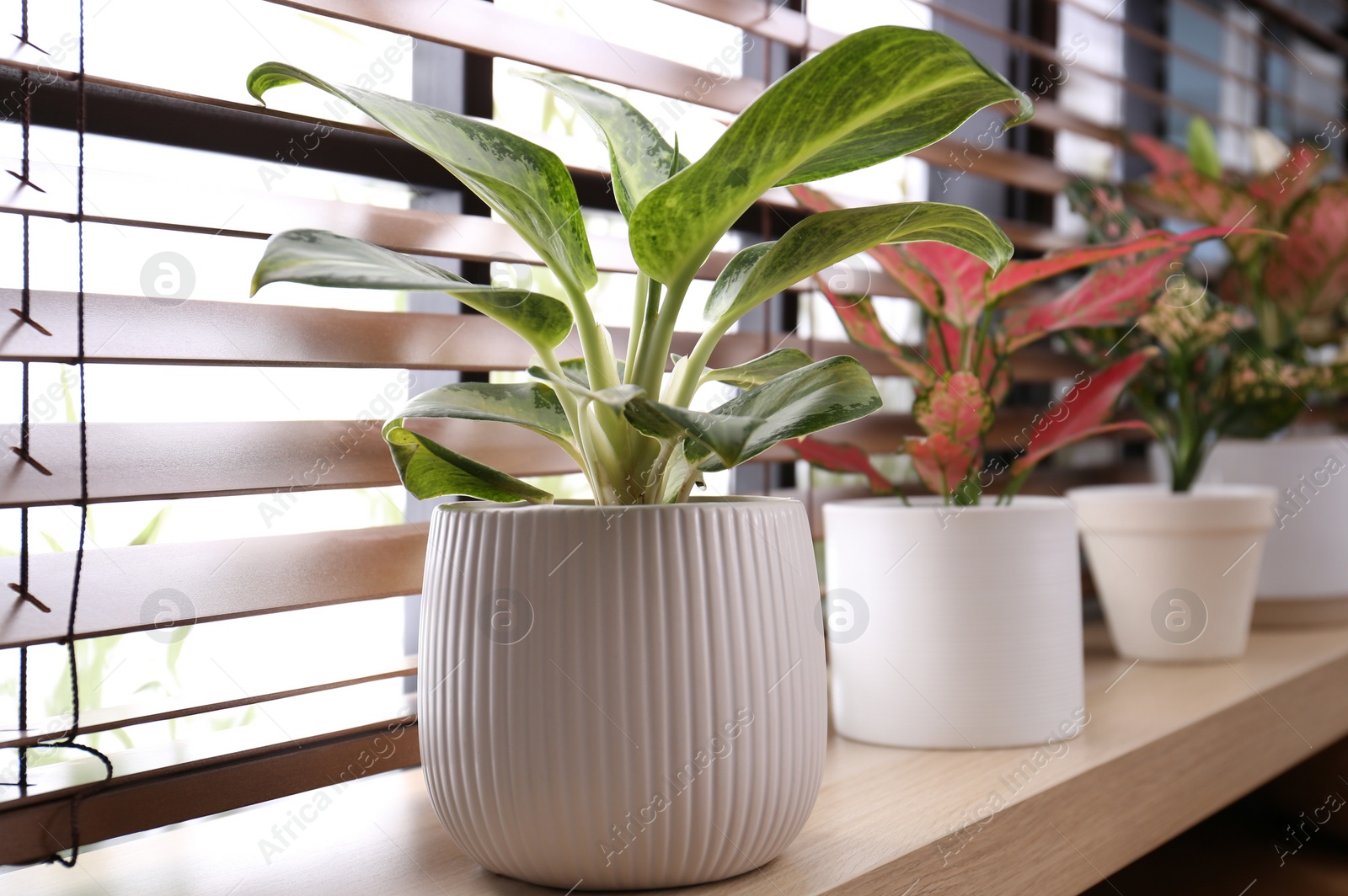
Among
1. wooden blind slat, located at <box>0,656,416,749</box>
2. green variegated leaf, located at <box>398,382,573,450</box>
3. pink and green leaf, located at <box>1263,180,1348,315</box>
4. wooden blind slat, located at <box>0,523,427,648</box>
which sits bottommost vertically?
wooden blind slat, located at <box>0,656,416,749</box>

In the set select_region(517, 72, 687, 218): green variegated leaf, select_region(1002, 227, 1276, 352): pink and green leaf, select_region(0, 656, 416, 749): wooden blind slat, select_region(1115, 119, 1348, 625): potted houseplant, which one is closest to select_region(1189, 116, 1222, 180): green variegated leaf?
select_region(1115, 119, 1348, 625): potted houseplant

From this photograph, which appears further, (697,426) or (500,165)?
(500,165)

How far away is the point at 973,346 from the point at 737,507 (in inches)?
18.3

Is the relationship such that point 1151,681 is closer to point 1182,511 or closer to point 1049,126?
point 1182,511

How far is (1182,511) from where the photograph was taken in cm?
118

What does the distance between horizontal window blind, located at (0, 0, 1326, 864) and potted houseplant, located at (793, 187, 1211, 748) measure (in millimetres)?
144

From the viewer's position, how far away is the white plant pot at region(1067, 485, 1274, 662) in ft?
3.88

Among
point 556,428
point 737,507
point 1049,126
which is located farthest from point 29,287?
point 1049,126

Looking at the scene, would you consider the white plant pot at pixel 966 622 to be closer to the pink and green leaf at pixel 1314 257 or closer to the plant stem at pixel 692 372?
the plant stem at pixel 692 372

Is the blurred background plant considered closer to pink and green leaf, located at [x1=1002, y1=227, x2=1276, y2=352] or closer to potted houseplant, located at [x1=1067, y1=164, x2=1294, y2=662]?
potted houseplant, located at [x1=1067, y1=164, x2=1294, y2=662]

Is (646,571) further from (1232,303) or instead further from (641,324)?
(1232,303)

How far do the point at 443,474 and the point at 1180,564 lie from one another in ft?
2.95

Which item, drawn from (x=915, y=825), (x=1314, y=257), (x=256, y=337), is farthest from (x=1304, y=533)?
(x=256, y=337)

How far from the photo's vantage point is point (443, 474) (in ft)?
2.16
